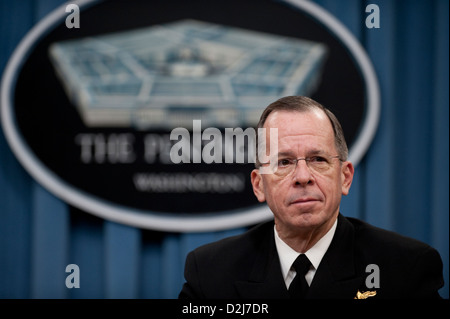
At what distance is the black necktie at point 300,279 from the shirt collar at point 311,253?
0.6 inches

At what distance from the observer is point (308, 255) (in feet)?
3.78

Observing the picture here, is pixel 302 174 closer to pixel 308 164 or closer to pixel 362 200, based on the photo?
pixel 308 164

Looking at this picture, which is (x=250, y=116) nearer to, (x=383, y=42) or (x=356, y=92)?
(x=356, y=92)

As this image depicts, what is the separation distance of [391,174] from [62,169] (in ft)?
4.53

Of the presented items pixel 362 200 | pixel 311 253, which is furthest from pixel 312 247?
pixel 362 200

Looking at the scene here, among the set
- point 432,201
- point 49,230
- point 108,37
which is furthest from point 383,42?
point 49,230

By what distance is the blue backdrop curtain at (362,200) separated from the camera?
1939 mm

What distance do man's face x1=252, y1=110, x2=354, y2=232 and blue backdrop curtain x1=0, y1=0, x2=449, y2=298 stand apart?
85 cm

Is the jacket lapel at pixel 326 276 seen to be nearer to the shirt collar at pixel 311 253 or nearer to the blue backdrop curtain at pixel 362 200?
the shirt collar at pixel 311 253

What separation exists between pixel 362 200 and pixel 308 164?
3.10 feet

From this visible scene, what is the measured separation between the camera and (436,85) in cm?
196

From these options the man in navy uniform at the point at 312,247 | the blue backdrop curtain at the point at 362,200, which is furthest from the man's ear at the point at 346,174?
the blue backdrop curtain at the point at 362,200

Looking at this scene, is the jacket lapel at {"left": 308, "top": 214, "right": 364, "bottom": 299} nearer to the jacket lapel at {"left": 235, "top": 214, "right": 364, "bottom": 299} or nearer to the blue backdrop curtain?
the jacket lapel at {"left": 235, "top": 214, "right": 364, "bottom": 299}

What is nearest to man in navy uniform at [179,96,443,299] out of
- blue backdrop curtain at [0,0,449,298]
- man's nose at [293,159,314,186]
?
man's nose at [293,159,314,186]
